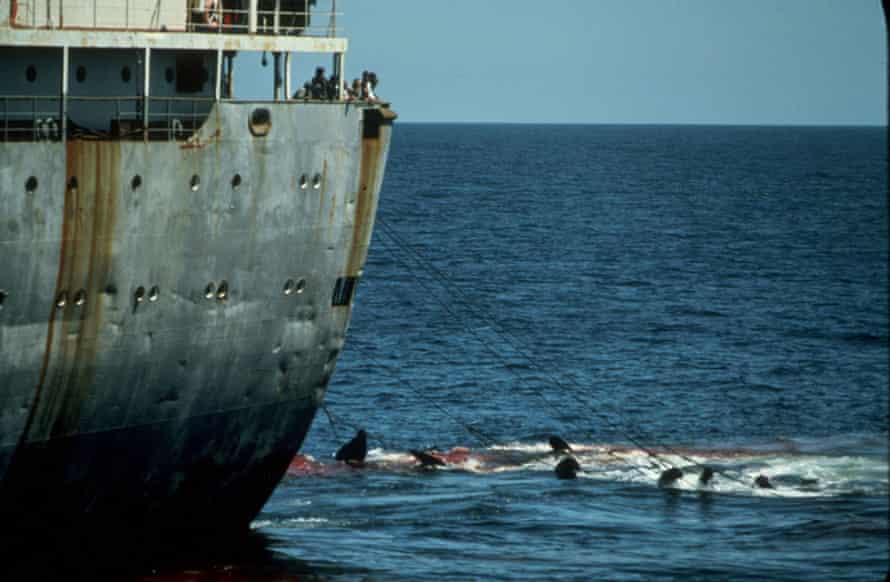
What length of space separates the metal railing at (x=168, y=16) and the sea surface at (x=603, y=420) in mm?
12949

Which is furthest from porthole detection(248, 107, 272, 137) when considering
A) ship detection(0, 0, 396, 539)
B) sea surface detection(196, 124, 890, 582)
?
sea surface detection(196, 124, 890, 582)

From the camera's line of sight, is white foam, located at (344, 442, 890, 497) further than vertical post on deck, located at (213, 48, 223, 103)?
Yes

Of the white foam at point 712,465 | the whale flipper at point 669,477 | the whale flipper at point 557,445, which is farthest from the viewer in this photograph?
the whale flipper at point 557,445

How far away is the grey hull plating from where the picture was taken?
116ft

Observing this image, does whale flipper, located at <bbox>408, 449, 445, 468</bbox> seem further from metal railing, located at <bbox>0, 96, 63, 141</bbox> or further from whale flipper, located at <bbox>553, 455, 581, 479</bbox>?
metal railing, located at <bbox>0, 96, 63, 141</bbox>

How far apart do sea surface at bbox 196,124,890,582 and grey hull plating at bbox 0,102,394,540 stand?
12.4 ft

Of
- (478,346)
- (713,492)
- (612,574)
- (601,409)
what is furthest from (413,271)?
(612,574)

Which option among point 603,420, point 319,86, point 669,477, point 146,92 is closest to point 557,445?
point 669,477

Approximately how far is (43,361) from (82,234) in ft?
8.98

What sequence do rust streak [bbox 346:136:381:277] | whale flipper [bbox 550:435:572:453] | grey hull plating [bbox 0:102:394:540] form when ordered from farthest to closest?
1. whale flipper [bbox 550:435:572:453]
2. rust streak [bbox 346:136:381:277]
3. grey hull plating [bbox 0:102:394:540]

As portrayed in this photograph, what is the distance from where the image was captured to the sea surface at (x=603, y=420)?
4650cm

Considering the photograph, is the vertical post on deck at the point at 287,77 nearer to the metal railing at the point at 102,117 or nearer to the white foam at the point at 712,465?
the metal railing at the point at 102,117

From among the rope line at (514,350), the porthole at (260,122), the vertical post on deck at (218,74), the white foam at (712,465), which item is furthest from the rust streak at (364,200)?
the rope line at (514,350)

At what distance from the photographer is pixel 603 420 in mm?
69875
